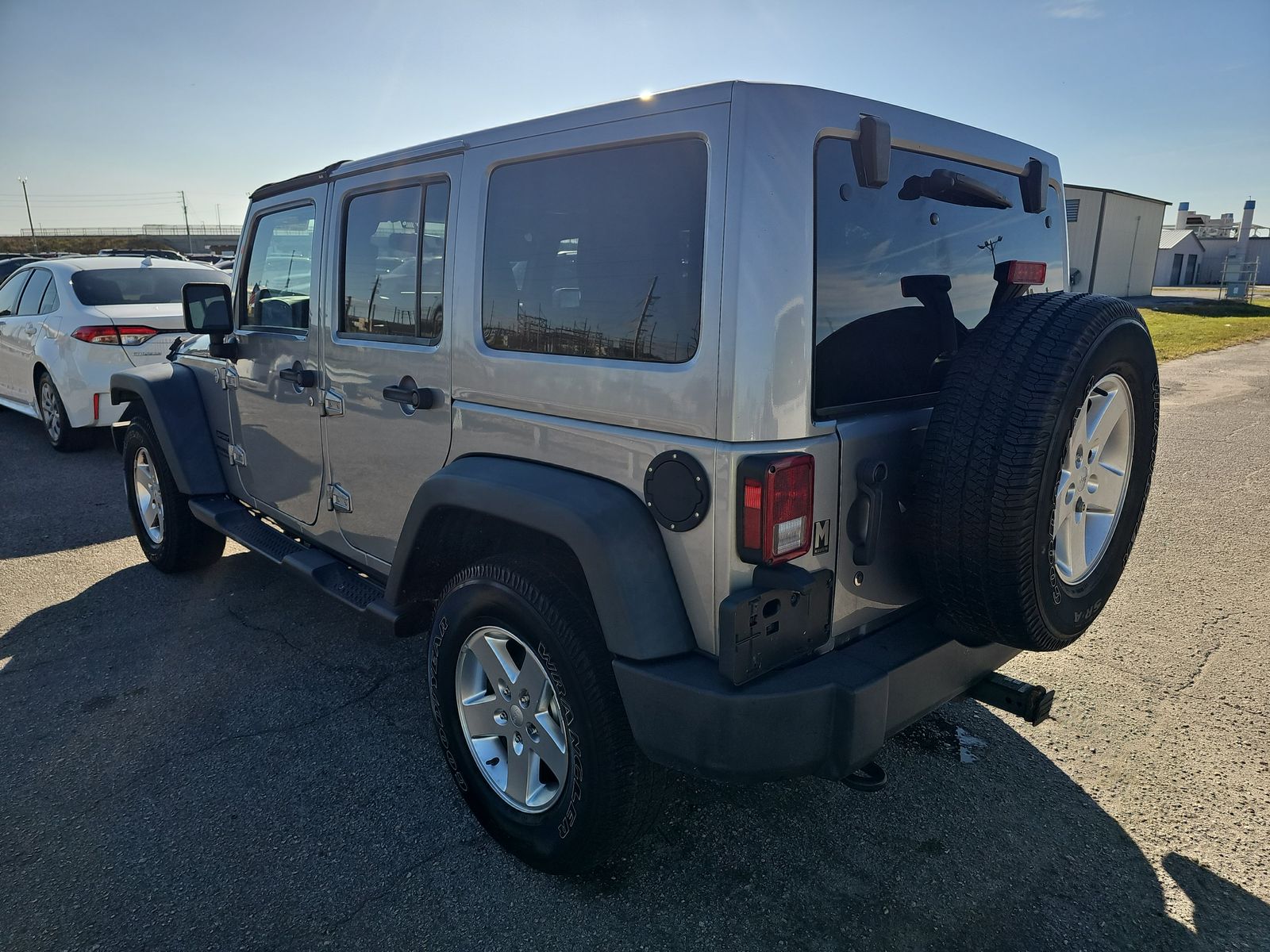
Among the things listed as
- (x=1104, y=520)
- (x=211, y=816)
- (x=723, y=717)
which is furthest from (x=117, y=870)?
(x=1104, y=520)

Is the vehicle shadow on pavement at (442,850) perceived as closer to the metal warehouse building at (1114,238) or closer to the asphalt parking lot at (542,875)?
the asphalt parking lot at (542,875)

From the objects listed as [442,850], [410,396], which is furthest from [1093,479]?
[442,850]

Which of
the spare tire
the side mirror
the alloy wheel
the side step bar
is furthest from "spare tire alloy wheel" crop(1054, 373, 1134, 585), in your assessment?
the alloy wheel

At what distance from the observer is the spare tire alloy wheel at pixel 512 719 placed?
7.96 feet

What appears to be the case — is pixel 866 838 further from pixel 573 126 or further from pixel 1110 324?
pixel 573 126

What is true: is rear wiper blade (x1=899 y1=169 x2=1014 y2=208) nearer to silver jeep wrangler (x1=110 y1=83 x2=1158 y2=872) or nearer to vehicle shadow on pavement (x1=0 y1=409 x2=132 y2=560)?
silver jeep wrangler (x1=110 y1=83 x2=1158 y2=872)

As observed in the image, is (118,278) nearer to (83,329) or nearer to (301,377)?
(83,329)

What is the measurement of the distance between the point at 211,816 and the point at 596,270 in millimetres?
2186

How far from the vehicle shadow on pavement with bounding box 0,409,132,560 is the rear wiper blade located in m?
5.49

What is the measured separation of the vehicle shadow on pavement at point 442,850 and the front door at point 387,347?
34.3 inches

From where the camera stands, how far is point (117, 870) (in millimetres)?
2529

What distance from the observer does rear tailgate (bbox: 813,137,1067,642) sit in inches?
82.6

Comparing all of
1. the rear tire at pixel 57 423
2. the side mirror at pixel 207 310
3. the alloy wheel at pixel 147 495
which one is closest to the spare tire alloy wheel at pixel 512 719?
the side mirror at pixel 207 310

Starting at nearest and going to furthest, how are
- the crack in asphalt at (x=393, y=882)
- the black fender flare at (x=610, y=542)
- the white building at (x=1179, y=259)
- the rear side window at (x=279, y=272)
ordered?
1. the black fender flare at (x=610, y=542)
2. the crack in asphalt at (x=393, y=882)
3. the rear side window at (x=279, y=272)
4. the white building at (x=1179, y=259)
